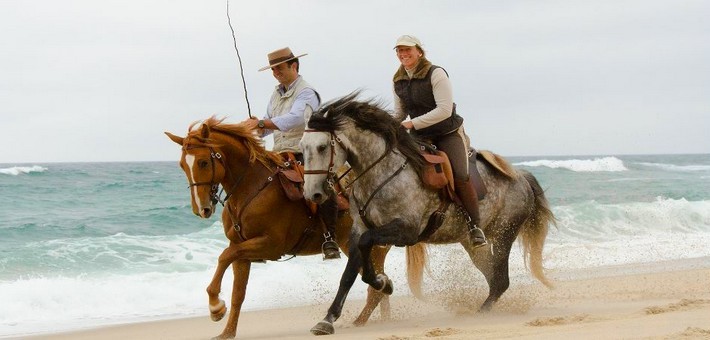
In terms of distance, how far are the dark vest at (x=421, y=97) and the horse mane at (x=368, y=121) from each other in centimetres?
38

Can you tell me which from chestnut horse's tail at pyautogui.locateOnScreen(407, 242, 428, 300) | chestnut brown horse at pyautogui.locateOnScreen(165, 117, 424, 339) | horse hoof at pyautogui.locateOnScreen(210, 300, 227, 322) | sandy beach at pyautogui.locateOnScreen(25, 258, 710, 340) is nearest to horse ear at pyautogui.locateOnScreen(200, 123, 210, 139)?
chestnut brown horse at pyautogui.locateOnScreen(165, 117, 424, 339)

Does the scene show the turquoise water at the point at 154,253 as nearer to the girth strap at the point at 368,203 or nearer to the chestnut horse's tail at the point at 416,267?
the chestnut horse's tail at the point at 416,267

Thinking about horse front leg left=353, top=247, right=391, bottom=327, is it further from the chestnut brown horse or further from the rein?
the rein

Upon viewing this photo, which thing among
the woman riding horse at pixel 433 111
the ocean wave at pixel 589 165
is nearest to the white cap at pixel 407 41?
the woman riding horse at pixel 433 111

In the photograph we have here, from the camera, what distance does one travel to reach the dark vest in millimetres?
8031

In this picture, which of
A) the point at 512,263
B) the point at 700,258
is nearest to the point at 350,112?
the point at 512,263

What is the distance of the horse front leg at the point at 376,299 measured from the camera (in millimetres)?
8445

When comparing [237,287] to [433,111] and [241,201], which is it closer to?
[241,201]

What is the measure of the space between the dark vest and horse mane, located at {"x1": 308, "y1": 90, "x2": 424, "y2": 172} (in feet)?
1.25

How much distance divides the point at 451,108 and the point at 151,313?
190 inches

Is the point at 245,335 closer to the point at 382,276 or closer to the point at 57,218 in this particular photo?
the point at 382,276

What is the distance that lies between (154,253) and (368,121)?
921 cm

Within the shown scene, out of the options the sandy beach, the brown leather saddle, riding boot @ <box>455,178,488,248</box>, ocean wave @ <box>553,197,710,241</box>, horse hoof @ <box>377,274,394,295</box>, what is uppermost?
the brown leather saddle

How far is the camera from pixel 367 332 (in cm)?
788
